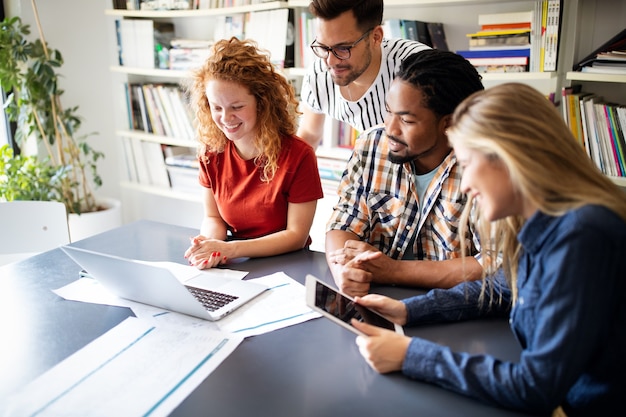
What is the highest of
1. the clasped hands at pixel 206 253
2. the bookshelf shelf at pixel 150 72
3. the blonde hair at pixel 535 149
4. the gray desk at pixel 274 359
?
the bookshelf shelf at pixel 150 72

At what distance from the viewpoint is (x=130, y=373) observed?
1.01 meters

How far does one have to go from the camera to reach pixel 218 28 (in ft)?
Answer: 10.2

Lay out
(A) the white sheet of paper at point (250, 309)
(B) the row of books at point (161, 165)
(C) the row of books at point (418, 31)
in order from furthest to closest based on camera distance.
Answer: (B) the row of books at point (161, 165), (C) the row of books at point (418, 31), (A) the white sheet of paper at point (250, 309)

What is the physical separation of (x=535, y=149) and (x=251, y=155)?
105 cm

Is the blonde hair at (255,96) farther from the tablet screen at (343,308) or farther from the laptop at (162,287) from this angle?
the tablet screen at (343,308)

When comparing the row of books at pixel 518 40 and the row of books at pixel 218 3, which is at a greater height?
the row of books at pixel 218 3

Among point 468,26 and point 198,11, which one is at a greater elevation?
point 198,11

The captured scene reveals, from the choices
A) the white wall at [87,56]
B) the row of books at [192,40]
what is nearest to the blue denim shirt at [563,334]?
the row of books at [192,40]

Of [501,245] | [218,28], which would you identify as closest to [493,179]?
[501,245]

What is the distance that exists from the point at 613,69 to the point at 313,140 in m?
1.13

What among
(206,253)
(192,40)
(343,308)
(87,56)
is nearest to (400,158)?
(343,308)

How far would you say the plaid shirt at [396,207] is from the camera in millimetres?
1437

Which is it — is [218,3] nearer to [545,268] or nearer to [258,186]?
[258,186]

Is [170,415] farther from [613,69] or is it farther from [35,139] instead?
[35,139]
